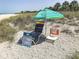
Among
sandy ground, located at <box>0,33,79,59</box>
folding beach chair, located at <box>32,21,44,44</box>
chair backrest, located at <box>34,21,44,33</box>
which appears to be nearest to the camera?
sandy ground, located at <box>0,33,79,59</box>

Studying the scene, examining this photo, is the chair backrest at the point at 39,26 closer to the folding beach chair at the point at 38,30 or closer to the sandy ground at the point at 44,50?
the folding beach chair at the point at 38,30

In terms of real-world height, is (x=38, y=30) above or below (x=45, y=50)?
above

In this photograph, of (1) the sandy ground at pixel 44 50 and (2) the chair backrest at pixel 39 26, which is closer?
(1) the sandy ground at pixel 44 50

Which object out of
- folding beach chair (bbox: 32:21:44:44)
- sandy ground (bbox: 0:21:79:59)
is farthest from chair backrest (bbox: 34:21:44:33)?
sandy ground (bbox: 0:21:79:59)

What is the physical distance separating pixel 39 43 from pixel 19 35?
174 centimetres

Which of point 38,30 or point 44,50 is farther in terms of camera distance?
point 38,30

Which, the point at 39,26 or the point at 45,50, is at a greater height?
the point at 39,26

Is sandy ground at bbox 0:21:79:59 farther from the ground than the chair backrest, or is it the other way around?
the chair backrest

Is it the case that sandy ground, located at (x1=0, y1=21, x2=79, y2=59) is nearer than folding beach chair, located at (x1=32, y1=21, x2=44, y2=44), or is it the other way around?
sandy ground, located at (x1=0, y1=21, x2=79, y2=59)

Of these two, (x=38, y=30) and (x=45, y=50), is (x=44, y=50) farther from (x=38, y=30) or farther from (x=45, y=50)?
(x=38, y=30)

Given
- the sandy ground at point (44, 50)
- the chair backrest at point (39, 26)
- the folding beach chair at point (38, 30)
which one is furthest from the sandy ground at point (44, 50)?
the chair backrest at point (39, 26)

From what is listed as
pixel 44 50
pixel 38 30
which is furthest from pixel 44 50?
pixel 38 30

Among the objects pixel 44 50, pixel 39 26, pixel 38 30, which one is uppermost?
pixel 39 26

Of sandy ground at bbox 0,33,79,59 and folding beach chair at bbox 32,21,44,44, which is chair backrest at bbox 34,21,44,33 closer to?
folding beach chair at bbox 32,21,44,44
